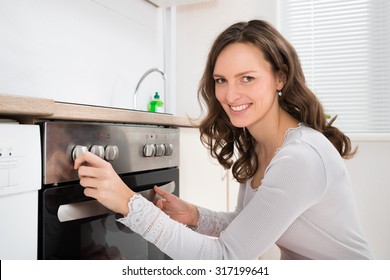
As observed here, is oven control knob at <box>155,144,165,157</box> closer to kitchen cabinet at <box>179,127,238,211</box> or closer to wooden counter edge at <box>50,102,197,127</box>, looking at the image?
wooden counter edge at <box>50,102,197,127</box>

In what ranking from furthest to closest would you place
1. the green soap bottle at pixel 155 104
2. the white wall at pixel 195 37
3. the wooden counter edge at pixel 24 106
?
the white wall at pixel 195 37 < the green soap bottle at pixel 155 104 < the wooden counter edge at pixel 24 106

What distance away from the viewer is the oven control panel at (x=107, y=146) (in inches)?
29.1

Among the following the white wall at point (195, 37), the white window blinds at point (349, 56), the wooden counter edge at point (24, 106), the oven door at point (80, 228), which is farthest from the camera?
the white wall at point (195, 37)

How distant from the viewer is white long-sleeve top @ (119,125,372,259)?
854 mm

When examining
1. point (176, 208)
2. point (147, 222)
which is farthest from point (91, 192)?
point (176, 208)

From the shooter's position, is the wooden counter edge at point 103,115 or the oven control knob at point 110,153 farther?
the oven control knob at point 110,153

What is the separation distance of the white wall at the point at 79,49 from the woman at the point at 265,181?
0.60m

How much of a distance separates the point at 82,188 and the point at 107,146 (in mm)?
118

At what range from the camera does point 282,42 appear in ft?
3.62

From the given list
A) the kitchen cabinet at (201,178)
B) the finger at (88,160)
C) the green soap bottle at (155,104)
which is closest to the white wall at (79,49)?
the green soap bottle at (155,104)

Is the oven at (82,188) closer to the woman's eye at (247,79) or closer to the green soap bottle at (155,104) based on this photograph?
the woman's eye at (247,79)

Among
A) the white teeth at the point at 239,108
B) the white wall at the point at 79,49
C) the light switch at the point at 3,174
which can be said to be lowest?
the light switch at the point at 3,174

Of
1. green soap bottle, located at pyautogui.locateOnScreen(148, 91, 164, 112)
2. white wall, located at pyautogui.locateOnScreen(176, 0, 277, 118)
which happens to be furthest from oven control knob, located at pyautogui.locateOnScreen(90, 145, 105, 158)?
white wall, located at pyautogui.locateOnScreen(176, 0, 277, 118)

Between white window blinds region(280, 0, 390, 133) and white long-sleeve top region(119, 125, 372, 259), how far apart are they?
1.34 m
